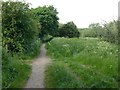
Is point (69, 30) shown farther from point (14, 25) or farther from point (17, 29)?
point (14, 25)

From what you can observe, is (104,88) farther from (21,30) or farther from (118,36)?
(21,30)

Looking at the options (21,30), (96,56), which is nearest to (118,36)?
(96,56)

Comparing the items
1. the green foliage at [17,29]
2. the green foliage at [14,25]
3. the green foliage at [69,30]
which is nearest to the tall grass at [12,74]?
the green foliage at [17,29]

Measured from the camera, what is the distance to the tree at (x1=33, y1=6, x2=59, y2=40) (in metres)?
56.9

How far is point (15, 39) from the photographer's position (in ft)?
66.8

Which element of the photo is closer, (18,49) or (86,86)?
(86,86)

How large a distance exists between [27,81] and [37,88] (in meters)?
1.52

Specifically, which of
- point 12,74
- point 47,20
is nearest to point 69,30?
point 47,20

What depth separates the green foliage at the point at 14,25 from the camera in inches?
797

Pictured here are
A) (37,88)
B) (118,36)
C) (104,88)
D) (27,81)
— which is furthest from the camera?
(118,36)

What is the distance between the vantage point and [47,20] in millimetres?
57500

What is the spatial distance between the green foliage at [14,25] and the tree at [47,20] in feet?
112

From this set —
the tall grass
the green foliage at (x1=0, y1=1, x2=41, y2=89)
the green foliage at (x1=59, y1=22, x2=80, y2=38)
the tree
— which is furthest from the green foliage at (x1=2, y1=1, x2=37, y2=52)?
the green foliage at (x1=59, y1=22, x2=80, y2=38)

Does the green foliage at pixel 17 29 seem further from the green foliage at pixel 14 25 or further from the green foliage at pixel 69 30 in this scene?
the green foliage at pixel 69 30
